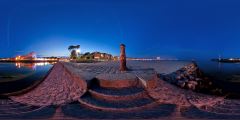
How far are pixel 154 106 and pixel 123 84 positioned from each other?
149 cm

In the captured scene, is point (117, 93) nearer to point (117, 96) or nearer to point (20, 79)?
point (117, 96)

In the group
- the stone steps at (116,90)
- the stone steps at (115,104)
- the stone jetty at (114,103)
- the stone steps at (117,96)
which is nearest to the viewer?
the stone jetty at (114,103)

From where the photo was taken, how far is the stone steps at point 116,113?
464 cm

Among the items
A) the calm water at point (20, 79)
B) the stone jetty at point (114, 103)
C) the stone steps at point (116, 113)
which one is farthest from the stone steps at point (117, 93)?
the calm water at point (20, 79)

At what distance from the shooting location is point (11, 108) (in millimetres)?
5523

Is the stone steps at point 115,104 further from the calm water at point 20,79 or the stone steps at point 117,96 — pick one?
the calm water at point 20,79

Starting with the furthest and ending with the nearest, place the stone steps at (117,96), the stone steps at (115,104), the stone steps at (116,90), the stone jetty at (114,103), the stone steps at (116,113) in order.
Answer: the stone steps at (116,90), the stone steps at (117,96), the stone steps at (115,104), the stone jetty at (114,103), the stone steps at (116,113)

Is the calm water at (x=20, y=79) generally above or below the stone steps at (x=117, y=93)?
below

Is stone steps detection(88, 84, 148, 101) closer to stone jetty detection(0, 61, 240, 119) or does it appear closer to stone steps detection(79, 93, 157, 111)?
stone jetty detection(0, 61, 240, 119)

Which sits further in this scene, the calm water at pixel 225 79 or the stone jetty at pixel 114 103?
the calm water at pixel 225 79

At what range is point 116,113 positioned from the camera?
16.2 ft

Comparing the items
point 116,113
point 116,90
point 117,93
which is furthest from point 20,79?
point 116,113

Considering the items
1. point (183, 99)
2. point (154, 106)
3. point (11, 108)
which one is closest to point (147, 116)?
point (154, 106)

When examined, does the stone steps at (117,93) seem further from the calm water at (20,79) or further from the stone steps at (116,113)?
the calm water at (20,79)
